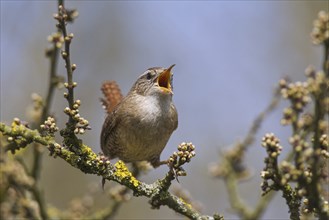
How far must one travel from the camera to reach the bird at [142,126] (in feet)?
14.7

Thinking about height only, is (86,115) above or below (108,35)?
below

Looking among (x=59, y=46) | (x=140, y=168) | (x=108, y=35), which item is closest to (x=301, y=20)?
Answer: (x=108, y=35)

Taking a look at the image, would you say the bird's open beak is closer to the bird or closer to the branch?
the bird

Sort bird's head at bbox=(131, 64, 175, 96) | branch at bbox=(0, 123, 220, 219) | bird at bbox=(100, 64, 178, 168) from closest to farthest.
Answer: branch at bbox=(0, 123, 220, 219), bird at bbox=(100, 64, 178, 168), bird's head at bbox=(131, 64, 175, 96)

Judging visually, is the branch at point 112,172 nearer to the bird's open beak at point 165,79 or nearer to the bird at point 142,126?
the bird at point 142,126

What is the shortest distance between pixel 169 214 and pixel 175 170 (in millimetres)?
5931

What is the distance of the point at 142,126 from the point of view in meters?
4.48

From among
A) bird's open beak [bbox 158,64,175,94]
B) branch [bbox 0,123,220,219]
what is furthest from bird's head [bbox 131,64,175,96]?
branch [bbox 0,123,220,219]

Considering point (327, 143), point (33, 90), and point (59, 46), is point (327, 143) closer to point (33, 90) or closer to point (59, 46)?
point (59, 46)

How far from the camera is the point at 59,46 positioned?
2.46 m

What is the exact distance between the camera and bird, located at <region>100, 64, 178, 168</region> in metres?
4.48

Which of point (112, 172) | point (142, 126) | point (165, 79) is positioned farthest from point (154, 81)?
point (112, 172)

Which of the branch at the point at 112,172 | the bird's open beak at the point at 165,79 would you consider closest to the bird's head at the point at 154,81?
the bird's open beak at the point at 165,79

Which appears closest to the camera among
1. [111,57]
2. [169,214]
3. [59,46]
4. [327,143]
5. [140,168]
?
[327,143]
